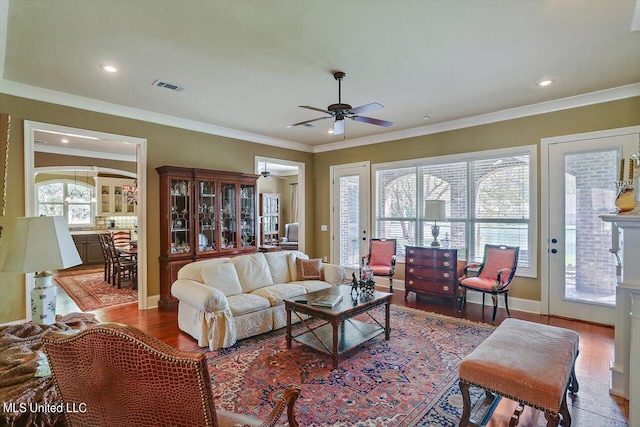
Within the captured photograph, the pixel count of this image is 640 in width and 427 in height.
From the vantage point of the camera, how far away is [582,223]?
4.14m

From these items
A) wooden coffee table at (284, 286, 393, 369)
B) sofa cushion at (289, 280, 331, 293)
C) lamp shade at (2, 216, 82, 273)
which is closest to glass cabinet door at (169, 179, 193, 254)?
sofa cushion at (289, 280, 331, 293)

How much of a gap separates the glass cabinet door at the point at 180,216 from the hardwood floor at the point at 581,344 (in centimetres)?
100

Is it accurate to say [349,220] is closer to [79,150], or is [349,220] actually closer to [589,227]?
[589,227]

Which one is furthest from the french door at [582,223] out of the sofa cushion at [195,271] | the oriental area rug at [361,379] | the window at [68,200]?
the window at [68,200]

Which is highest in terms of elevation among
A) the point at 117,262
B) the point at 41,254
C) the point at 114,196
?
the point at 114,196

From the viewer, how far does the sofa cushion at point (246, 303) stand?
346cm

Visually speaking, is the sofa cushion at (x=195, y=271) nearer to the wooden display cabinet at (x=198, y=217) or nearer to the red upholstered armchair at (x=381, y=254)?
the wooden display cabinet at (x=198, y=217)

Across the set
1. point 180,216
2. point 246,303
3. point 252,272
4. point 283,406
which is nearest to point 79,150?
point 180,216

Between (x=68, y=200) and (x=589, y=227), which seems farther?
(x=68, y=200)

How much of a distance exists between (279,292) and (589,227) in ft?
13.1

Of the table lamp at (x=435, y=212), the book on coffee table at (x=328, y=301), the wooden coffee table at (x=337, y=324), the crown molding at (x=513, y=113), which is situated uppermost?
the crown molding at (x=513, y=113)

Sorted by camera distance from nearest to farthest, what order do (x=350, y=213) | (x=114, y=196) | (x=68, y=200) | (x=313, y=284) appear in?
(x=313, y=284), (x=350, y=213), (x=68, y=200), (x=114, y=196)

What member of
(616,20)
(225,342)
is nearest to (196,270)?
(225,342)

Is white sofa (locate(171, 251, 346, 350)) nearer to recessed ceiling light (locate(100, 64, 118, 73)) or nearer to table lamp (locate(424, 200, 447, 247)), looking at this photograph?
table lamp (locate(424, 200, 447, 247))
